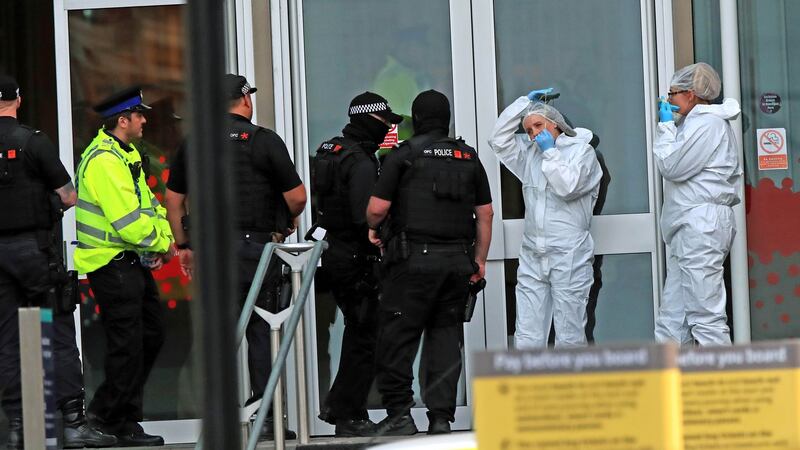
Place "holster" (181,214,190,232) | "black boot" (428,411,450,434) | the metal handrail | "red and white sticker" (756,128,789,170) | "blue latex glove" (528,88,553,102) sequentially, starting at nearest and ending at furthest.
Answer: the metal handrail < "black boot" (428,411,450,434) < "holster" (181,214,190,232) < "blue latex glove" (528,88,553,102) < "red and white sticker" (756,128,789,170)

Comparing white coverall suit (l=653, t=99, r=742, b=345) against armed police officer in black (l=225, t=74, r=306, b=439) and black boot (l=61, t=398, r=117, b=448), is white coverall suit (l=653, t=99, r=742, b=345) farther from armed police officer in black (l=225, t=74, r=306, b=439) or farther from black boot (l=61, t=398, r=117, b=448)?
black boot (l=61, t=398, r=117, b=448)

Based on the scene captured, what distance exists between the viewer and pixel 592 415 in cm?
248

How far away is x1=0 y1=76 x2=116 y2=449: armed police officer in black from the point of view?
710 cm

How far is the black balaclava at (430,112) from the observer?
24.2 feet

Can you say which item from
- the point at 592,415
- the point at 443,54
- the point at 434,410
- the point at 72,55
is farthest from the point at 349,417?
the point at 592,415

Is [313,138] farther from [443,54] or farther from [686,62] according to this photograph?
[686,62]

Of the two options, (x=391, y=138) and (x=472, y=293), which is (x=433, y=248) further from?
(x=391, y=138)

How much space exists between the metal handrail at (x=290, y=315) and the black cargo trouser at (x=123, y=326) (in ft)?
3.06

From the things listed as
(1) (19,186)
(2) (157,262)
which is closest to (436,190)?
(2) (157,262)

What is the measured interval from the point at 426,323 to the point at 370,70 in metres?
1.81

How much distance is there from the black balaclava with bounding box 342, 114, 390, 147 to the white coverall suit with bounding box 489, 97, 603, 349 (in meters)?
0.70

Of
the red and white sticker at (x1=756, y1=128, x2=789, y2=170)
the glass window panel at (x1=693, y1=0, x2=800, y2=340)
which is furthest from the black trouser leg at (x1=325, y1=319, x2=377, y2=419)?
the red and white sticker at (x1=756, y1=128, x2=789, y2=170)

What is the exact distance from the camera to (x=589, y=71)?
27.6 ft

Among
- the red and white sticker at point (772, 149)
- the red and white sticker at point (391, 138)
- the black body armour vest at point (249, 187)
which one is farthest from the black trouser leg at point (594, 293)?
the black body armour vest at point (249, 187)
